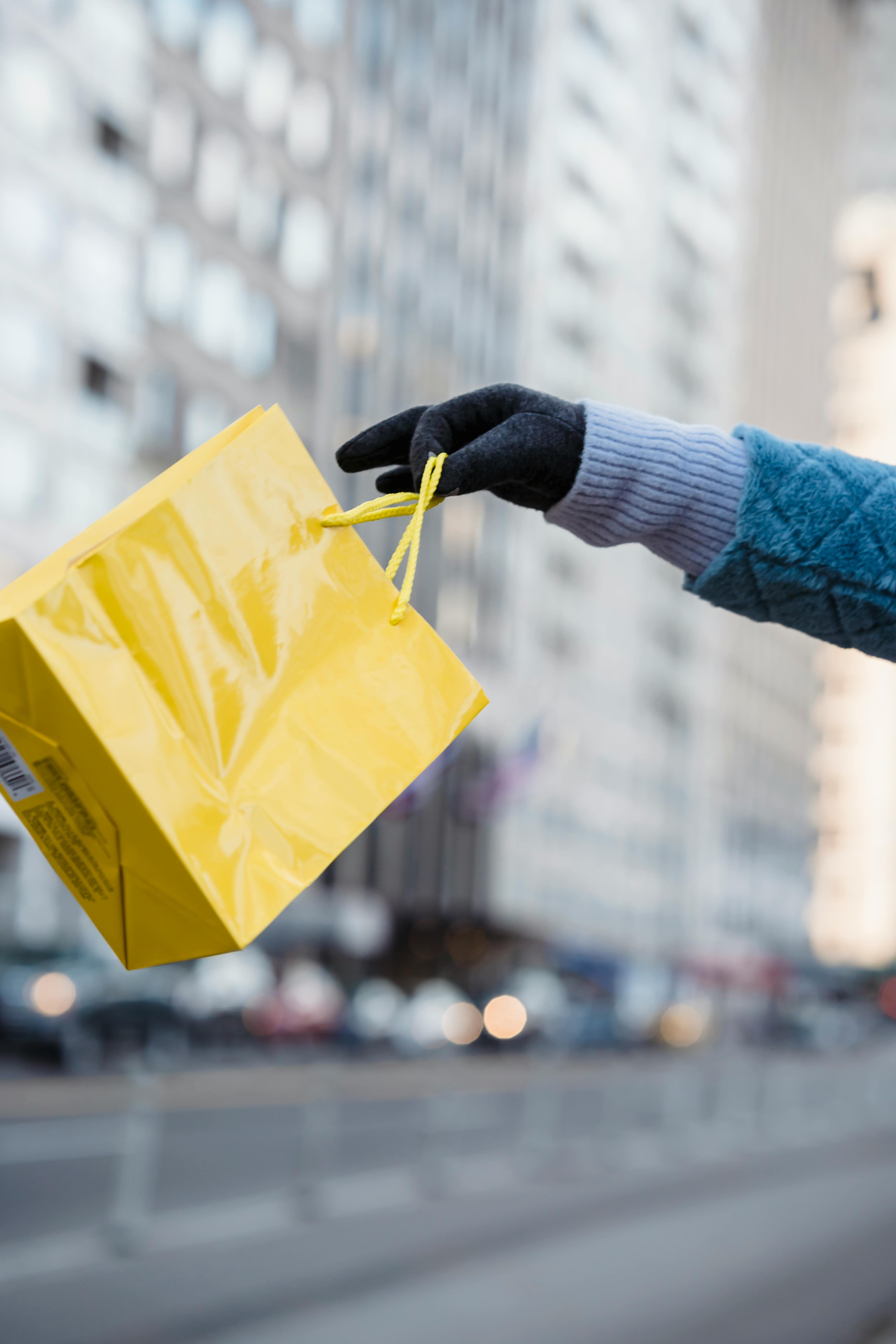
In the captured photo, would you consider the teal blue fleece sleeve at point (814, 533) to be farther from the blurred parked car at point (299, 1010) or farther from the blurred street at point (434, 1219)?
the blurred parked car at point (299, 1010)

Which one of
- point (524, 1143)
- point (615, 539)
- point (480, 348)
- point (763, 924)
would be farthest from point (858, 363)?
point (615, 539)

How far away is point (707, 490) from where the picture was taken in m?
1.65

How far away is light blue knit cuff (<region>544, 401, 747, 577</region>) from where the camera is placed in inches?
63.6

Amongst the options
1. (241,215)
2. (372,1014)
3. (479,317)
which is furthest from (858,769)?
(372,1014)

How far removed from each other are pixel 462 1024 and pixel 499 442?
86.9ft

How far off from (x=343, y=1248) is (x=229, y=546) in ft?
22.5

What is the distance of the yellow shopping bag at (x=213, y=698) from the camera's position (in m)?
1.46

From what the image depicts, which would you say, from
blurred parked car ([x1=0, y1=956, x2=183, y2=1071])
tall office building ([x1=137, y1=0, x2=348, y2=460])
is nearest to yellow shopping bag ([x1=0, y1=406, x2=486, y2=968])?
blurred parked car ([x1=0, y1=956, x2=183, y2=1071])

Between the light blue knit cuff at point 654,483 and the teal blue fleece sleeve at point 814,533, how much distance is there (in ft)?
0.08

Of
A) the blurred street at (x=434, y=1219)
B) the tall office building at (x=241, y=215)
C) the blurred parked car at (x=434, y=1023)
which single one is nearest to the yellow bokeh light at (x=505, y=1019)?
the blurred parked car at (x=434, y=1023)

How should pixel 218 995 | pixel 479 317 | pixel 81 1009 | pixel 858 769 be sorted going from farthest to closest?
pixel 858 769
pixel 479 317
pixel 218 995
pixel 81 1009

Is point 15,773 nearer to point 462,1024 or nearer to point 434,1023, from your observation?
point 434,1023

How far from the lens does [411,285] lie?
4959 cm

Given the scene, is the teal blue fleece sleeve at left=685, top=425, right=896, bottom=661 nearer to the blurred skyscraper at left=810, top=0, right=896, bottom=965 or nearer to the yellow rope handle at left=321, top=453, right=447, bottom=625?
the yellow rope handle at left=321, top=453, right=447, bottom=625
